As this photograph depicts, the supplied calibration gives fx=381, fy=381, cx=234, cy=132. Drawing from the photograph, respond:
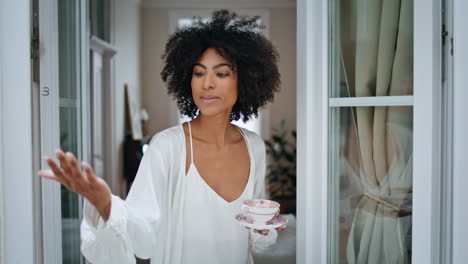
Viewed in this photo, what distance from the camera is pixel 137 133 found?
4.83 metres

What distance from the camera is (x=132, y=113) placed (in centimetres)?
470

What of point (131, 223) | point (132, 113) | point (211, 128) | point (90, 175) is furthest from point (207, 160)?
point (132, 113)

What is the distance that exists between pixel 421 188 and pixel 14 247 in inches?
49.4

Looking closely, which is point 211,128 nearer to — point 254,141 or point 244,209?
point 254,141

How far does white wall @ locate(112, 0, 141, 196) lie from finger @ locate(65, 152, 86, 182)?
330 cm

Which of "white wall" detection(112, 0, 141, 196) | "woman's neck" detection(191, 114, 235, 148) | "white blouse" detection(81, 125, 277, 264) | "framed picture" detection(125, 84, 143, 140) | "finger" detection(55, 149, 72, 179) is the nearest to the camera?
"finger" detection(55, 149, 72, 179)

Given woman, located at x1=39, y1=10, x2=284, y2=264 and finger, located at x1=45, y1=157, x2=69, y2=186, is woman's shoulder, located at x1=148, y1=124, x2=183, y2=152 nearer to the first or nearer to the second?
woman, located at x1=39, y1=10, x2=284, y2=264

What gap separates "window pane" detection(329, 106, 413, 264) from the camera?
110cm

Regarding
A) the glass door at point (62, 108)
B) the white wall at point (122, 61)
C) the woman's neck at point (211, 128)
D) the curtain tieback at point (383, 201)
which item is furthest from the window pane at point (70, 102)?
the white wall at point (122, 61)

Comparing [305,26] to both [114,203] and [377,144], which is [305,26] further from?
[114,203]

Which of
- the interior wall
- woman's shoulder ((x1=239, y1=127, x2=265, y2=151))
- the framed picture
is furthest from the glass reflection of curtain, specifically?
the interior wall

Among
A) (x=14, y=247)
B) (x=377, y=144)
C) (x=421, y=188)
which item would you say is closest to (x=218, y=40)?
(x=377, y=144)

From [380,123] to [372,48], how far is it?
0.24 meters

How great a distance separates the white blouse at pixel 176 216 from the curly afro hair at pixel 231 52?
0.70ft
